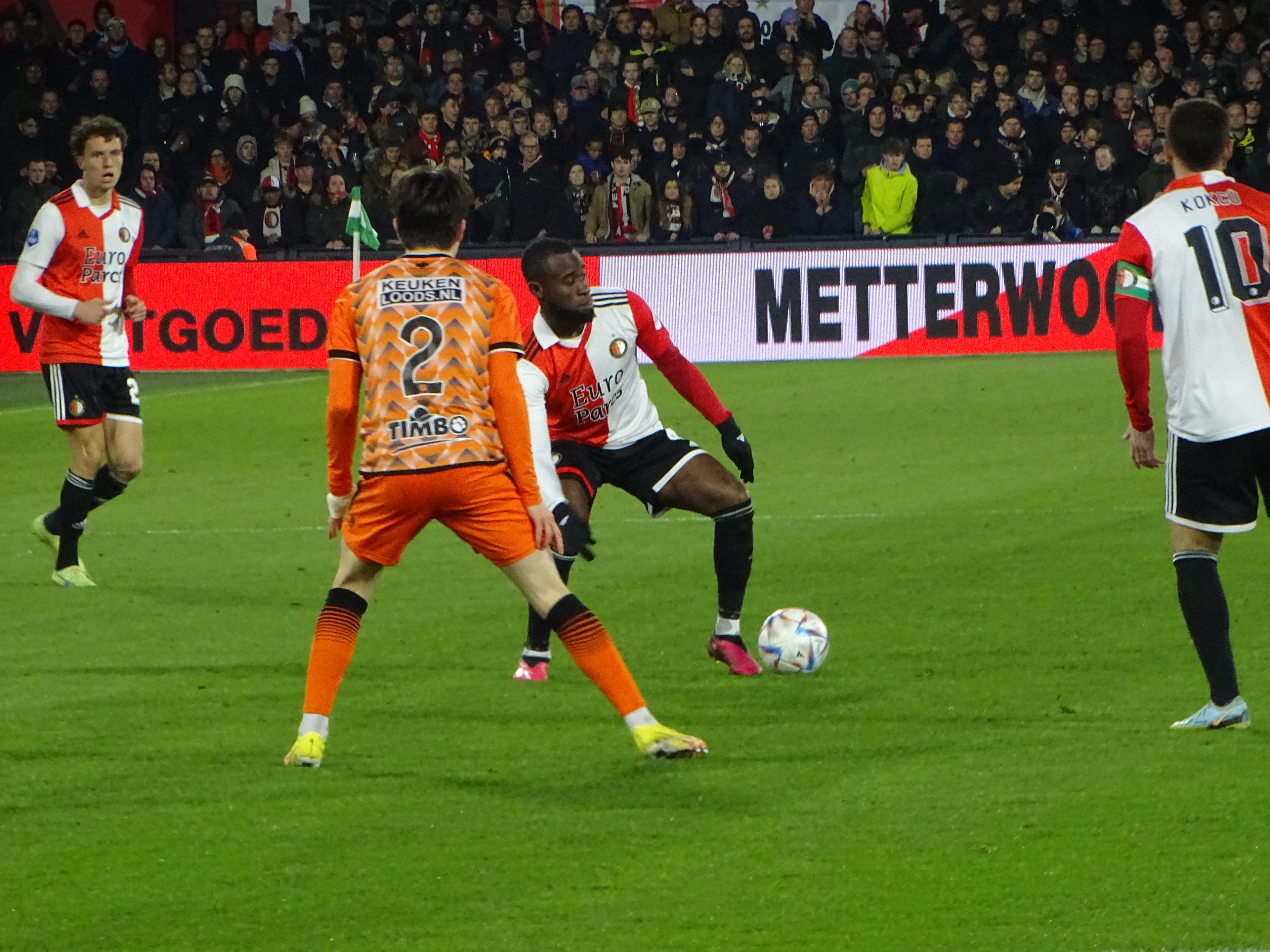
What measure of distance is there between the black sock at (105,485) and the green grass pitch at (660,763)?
0.44 meters

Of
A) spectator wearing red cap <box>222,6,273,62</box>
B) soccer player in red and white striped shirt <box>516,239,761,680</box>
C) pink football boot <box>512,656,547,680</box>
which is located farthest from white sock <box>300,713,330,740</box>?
spectator wearing red cap <box>222,6,273,62</box>

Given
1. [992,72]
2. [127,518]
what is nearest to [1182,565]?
[127,518]

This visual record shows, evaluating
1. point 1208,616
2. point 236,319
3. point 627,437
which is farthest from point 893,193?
point 1208,616

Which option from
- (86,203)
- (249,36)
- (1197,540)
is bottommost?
(1197,540)

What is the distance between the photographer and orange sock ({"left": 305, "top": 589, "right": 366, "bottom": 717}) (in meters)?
5.96

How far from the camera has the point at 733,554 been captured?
25.1 ft

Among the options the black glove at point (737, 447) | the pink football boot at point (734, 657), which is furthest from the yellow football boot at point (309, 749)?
the pink football boot at point (734, 657)

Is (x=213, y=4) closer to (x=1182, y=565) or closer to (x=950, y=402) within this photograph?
(x=950, y=402)

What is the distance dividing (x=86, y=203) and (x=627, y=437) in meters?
3.47

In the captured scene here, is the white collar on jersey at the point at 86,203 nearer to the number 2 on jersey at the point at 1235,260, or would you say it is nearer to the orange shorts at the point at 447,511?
the orange shorts at the point at 447,511

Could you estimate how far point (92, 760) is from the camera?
6.39 meters

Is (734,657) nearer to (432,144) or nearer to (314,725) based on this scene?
(314,725)

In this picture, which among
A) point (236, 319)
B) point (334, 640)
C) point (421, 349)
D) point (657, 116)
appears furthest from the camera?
point (657, 116)

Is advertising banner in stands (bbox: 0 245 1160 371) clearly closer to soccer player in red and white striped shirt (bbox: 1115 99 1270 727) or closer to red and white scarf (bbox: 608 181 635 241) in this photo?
red and white scarf (bbox: 608 181 635 241)
